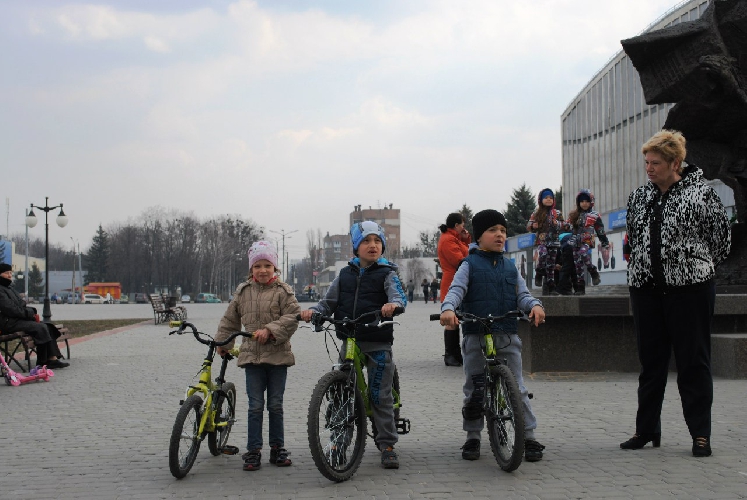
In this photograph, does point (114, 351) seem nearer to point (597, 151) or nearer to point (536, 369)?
point (536, 369)

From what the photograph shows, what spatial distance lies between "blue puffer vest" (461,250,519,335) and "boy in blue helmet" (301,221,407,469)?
0.49 meters

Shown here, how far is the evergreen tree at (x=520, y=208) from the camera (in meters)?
73.1

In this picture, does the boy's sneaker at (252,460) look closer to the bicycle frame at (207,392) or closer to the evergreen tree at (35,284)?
the bicycle frame at (207,392)

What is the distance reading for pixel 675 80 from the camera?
10.8 m

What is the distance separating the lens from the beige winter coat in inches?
230

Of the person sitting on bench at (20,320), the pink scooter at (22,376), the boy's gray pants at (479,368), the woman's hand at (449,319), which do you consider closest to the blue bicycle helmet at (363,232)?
the woman's hand at (449,319)

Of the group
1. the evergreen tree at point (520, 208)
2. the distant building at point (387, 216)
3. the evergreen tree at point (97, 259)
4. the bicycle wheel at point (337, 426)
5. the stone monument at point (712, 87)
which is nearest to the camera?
the bicycle wheel at point (337, 426)

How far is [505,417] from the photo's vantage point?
5.46 metres

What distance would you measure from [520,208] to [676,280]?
6922 cm

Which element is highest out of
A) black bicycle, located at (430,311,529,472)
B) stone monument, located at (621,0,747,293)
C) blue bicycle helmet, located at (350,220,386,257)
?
stone monument, located at (621,0,747,293)

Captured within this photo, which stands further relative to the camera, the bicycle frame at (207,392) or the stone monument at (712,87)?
the stone monument at (712,87)

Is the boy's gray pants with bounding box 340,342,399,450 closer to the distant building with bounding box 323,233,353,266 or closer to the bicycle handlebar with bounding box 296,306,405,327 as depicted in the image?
the bicycle handlebar with bounding box 296,306,405,327

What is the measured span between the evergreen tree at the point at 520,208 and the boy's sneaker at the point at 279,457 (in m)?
68.0

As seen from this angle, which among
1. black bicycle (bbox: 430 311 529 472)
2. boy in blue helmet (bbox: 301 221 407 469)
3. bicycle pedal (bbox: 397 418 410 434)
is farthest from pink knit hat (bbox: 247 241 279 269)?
bicycle pedal (bbox: 397 418 410 434)
